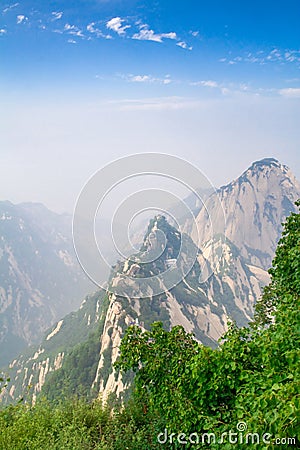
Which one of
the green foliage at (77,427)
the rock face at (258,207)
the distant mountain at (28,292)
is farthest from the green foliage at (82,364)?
the rock face at (258,207)

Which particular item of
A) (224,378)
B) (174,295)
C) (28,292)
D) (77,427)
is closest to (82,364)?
Result: (174,295)

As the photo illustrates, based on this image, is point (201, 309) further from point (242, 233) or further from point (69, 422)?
point (242, 233)

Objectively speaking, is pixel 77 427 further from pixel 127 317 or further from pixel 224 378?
pixel 127 317

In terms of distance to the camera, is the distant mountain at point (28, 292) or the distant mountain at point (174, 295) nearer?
the distant mountain at point (174, 295)

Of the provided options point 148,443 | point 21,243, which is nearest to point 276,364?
point 148,443

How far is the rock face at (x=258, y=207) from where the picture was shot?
159 meters

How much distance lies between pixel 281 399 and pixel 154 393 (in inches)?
94.3

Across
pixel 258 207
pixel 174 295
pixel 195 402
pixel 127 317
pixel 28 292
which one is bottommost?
pixel 195 402

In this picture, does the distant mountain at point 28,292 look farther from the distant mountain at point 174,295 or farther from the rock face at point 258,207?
the rock face at point 258,207

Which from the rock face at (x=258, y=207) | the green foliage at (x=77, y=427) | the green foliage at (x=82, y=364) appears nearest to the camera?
the green foliage at (x=77, y=427)

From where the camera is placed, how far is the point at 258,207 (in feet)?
536

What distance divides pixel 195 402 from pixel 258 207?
546 ft

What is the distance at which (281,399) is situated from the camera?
8.79 ft

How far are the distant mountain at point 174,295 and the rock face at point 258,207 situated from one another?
0.44 metres
